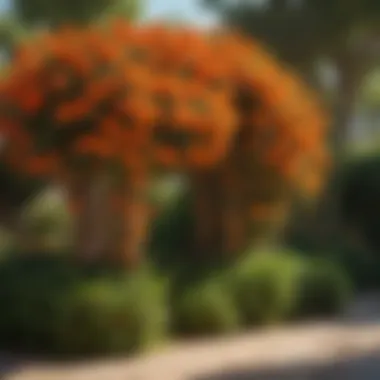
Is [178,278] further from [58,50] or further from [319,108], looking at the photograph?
[319,108]

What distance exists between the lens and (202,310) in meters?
7.22

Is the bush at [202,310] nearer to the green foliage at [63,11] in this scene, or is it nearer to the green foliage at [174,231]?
the green foliage at [174,231]

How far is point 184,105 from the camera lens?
21.6 feet

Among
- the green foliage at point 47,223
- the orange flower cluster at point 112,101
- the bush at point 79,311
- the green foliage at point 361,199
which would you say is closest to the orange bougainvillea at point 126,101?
A: the orange flower cluster at point 112,101

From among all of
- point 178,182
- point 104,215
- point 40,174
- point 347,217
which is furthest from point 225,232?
point 347,217

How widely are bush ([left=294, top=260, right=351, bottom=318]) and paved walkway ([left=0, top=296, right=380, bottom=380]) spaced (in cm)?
63

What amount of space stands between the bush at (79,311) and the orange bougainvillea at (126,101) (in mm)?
457

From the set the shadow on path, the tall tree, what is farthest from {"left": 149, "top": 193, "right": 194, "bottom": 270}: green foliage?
the tall tree

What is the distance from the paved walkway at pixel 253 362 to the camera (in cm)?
620

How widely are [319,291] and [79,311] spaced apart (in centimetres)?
273

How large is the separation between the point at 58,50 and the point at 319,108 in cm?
353

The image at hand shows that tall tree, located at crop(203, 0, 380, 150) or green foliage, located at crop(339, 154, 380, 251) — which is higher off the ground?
tall tree, located at crop(203, 0, 380, 150)

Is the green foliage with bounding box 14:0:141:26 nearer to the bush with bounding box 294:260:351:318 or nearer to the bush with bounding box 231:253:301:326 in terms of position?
the bush with bounding box 231:253:301:326

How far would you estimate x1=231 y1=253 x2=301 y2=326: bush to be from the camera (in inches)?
299
